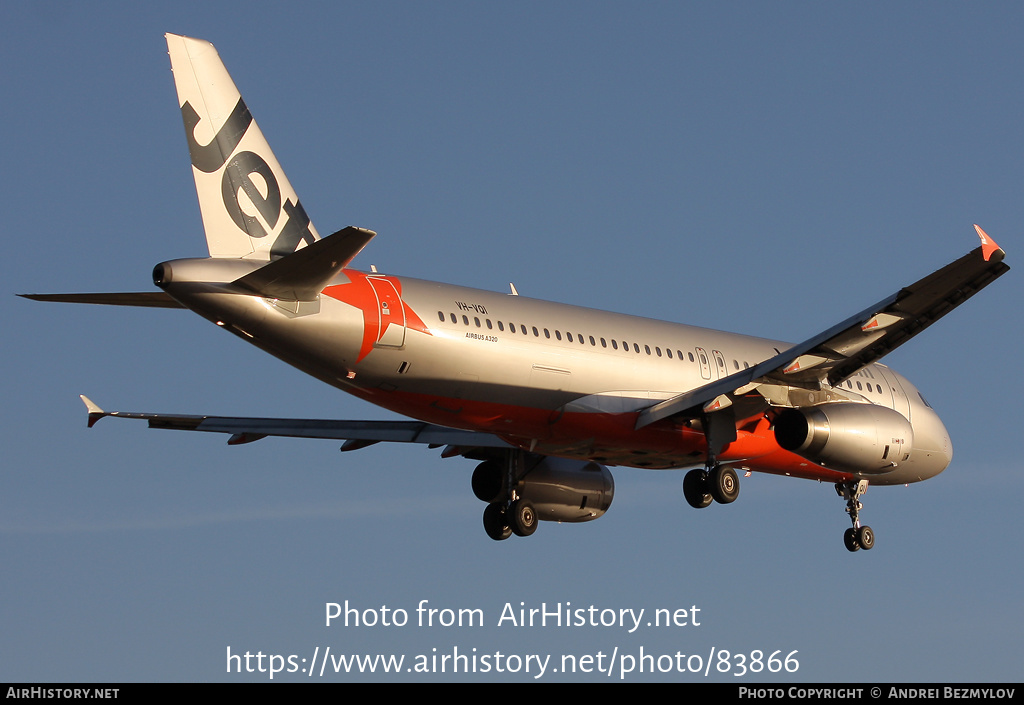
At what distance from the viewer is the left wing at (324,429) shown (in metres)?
33.0

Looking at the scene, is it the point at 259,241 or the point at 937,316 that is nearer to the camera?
the point at 259,241

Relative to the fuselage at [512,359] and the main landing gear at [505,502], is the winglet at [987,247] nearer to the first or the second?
the fuselage at [512,359]

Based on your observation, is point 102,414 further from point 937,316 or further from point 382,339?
point 937,316

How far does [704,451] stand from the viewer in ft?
104

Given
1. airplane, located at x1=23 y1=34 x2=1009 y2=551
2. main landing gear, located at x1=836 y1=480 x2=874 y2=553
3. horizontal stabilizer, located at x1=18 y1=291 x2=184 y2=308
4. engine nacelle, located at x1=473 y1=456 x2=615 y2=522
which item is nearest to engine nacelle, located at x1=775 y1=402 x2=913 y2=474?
airplane, located at x1=23 y1=34 x2=1009 y2=551

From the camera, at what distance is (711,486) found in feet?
99.7

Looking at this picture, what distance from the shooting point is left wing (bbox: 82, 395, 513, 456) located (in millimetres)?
32969

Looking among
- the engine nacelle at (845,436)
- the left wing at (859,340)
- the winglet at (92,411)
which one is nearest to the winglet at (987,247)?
the left wing at (859,340)

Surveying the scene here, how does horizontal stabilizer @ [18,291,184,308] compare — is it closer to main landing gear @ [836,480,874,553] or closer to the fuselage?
the fuselage

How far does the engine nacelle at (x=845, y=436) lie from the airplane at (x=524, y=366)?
45 mm

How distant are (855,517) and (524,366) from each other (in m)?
12.1

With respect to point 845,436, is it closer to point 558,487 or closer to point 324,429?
point 558,487

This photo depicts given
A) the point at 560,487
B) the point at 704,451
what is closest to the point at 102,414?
the point at 560,487
